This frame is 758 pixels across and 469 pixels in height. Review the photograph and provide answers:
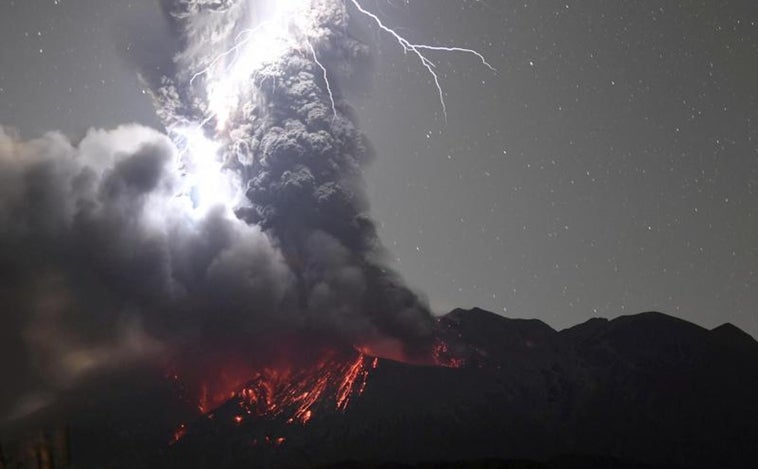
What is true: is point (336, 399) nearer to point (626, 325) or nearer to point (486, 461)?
point (486, 461)

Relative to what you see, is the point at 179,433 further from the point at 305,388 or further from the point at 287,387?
the point at 305,388

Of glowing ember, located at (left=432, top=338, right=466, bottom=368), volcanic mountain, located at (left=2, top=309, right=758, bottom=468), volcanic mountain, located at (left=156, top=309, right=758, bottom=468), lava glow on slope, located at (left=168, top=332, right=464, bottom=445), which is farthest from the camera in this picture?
glowing ember, located at (left=432, top=338, right=466, bottom=368)

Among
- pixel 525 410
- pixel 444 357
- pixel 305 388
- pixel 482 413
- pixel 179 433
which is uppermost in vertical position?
pixel 444 357

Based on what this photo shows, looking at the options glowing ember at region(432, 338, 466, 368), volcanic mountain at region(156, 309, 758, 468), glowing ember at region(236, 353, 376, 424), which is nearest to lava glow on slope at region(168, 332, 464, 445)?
glowing ember at region(236, 353, 376, 424)

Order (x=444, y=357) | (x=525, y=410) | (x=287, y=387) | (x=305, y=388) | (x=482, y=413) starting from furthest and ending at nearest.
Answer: (x=444, y=357) → (x=525, y=410) → (x=287, y=387) → (x=482, y=413) → (x=305, y=388)

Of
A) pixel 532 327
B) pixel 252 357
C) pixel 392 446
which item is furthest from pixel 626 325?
pixel 252 357

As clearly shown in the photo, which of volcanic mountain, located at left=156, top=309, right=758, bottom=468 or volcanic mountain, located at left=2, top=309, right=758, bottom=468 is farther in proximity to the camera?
volcanic mountain, located at left=156, top=309, right=758, bottom=468

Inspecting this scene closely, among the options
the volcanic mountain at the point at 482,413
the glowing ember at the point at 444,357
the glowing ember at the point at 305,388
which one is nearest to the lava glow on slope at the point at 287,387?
the glowing ember at the point at 305,388

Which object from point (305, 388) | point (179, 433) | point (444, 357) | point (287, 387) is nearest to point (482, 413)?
point (444, 357)

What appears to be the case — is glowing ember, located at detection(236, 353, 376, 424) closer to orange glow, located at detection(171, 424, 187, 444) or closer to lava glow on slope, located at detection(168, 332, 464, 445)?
lava glow on slope, located at detection(168, 332, 464, 445)
